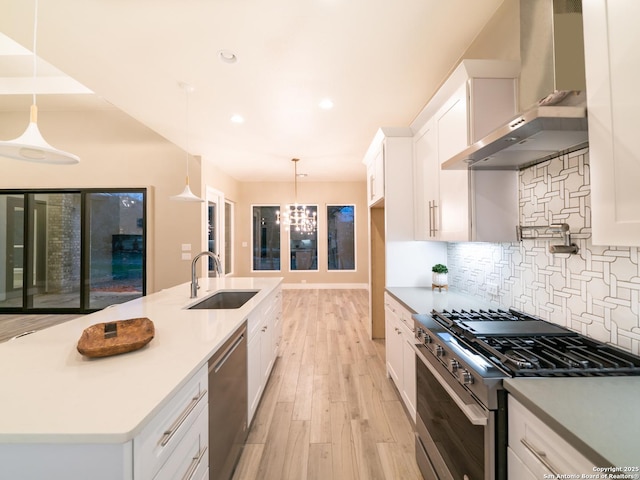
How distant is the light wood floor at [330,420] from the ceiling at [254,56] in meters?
3.03

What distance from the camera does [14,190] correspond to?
4.70 meters

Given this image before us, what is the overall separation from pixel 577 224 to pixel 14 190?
7.76 meters

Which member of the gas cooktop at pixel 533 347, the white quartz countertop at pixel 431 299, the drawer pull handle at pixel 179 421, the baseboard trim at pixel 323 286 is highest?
the gas cooktop at pixel 533 347

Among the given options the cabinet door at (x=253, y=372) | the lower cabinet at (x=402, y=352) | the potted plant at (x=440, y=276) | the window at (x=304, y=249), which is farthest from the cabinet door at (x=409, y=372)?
the window at (x=304, y=249)

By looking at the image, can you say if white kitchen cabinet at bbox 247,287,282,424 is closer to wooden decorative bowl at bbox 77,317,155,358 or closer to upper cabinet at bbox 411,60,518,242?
wooden decorative bowl at bbox 77,317,155,358

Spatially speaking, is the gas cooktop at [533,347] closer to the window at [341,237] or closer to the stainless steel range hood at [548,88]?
the stainless steel range hood at [548,88]

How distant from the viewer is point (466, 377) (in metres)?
1.00

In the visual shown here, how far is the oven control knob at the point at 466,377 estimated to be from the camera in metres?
0.99

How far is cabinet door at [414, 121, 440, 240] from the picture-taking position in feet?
6.92

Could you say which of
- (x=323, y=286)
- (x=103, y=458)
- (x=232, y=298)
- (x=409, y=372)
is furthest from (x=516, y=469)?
(x=323, y=286)

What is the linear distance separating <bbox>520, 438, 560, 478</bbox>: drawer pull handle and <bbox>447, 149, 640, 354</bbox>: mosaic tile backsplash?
2.33 feet

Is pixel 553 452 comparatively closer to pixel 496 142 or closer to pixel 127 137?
pixel 496 142

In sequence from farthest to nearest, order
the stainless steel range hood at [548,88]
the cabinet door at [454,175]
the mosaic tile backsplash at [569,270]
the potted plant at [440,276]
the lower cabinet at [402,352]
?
the potted plant at [440,276] → the lower cabinet at [402,352] → the cabinet door at [454,175] → the mosaic tile backsplash at [569,270] → the stainless steel range hood at [548,88]

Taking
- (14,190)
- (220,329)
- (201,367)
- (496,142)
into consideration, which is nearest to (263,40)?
(496,142)
